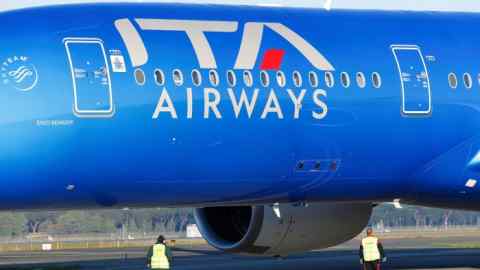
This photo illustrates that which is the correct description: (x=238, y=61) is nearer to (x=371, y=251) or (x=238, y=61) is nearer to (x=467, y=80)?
(x=467, y=80)

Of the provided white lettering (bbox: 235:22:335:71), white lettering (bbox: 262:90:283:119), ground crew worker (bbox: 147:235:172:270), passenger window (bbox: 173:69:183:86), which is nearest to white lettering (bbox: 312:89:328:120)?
white lettering (bbox: 235:22:335:71)

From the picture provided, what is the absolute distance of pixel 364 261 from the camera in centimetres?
2547

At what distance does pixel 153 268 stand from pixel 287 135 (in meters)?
4.14

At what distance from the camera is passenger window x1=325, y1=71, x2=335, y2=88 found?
21.8 metres

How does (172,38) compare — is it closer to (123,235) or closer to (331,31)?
(331,31)

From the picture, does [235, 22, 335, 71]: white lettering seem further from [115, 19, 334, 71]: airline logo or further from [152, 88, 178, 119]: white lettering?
[152, 88, 178, 119]: white lettering

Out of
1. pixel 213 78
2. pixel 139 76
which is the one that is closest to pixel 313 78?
pixel 213 78

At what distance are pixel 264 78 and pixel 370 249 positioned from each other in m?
5.62

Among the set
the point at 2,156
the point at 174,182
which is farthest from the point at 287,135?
the point at 2,156

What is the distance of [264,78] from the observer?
2127 centimetres

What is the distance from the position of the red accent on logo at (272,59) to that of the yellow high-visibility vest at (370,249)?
5384 millimetres

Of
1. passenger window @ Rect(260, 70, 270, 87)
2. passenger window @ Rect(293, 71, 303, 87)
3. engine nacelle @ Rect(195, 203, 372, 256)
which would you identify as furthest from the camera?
engine nacelle @ Rect(195, 203, 372, 256)

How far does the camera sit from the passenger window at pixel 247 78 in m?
21.1

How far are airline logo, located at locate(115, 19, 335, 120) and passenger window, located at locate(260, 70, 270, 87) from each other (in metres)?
0.09
